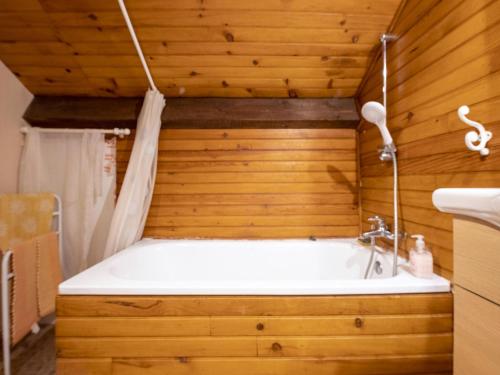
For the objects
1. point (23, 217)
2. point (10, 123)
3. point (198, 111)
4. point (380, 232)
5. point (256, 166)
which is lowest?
point (380, 232)

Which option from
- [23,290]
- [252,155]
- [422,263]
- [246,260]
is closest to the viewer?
[422,263]

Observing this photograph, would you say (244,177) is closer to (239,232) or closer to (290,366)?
(239,232)

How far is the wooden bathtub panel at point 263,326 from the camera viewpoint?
1099 millimetres

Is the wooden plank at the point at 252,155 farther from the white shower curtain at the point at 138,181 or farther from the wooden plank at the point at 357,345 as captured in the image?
the wooden plank at the point at 357,345

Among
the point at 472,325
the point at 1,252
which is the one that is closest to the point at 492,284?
the point at 472,325

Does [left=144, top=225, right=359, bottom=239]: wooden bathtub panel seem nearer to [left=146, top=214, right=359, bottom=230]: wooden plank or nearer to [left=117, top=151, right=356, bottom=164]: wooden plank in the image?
[left=146, top=214, right=359, bottom=230]: wooden plank

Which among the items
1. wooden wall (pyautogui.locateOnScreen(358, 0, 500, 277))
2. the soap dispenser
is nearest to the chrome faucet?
wooden wall (pyautogui.locateOnScreen(358, 0, 500, 277))

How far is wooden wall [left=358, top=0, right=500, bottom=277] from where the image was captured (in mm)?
1008

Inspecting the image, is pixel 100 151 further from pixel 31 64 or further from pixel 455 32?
pixel 455 32

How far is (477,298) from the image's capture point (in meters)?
0.67

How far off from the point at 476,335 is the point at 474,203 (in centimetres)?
33

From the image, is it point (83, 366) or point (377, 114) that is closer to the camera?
point (83, 366)

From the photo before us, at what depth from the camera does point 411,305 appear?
1.11 m

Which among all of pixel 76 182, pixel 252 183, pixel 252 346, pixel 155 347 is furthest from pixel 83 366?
pixel 252 183
